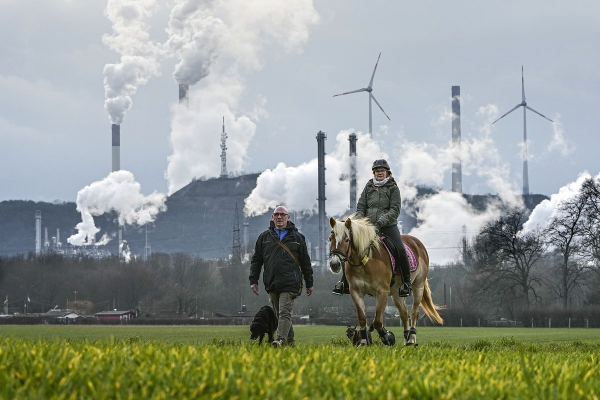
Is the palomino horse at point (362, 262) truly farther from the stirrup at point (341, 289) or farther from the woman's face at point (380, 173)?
the woman's face at point (380, 173)

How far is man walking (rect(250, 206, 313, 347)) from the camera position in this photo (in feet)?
52.8

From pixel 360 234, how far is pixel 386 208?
147 centimetres

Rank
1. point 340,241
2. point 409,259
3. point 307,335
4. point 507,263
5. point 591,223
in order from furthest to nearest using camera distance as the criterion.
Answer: point 507,263, point 591,223, point 307,335, point 409,259, point 340,241

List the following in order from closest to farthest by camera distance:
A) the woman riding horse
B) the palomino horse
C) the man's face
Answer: the palomino horse, the man's face, the woman riding horse

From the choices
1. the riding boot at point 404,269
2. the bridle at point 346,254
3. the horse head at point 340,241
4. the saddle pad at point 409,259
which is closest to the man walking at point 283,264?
the horse head at point 340,241

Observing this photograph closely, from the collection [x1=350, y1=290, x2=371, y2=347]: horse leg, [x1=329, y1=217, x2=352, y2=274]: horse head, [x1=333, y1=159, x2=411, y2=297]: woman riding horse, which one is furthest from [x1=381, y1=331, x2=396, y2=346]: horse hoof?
[x1=329, y1=217, x2=352, y2=274]: horse head

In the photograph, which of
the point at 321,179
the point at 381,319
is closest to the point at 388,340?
the point at 381,319

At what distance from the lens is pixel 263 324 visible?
1670 centimetres

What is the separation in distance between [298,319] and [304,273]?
75.8 m

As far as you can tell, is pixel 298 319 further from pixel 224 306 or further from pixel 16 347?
pixel 16 347

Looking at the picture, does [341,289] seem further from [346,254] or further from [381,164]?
[381,164]

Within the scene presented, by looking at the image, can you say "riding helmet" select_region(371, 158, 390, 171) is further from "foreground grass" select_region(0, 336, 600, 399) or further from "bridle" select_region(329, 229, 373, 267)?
"foreground grass" select_region(0, 336, 600, 399)

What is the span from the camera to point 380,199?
17391mm

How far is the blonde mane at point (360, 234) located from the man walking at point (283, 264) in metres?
0.69
